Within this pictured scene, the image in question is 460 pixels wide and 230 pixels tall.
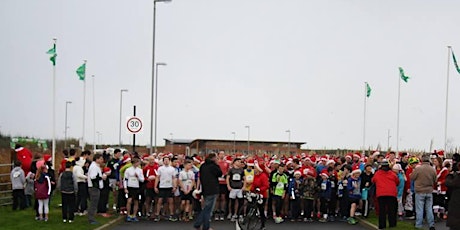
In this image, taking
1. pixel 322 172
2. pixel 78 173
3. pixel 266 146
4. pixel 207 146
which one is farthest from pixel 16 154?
pixel 266 146

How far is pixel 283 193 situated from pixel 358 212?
3.11m

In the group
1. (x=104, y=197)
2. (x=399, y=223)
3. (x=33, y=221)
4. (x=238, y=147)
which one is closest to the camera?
(x=33, y=221)

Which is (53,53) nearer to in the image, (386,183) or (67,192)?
(67,192)

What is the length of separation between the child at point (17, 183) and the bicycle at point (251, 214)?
7.86m

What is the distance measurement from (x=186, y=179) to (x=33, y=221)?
4927mm

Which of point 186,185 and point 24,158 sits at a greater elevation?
point 24,158

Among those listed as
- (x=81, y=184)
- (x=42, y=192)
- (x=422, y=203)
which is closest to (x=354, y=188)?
(x=422, y=203)

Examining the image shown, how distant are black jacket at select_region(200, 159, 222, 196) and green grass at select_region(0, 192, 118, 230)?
3.37m

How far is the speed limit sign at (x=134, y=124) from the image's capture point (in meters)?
24.9

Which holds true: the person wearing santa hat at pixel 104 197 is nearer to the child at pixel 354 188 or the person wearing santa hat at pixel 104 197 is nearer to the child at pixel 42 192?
the child at pixel 42 192

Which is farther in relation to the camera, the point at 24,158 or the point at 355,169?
the point at 24,158

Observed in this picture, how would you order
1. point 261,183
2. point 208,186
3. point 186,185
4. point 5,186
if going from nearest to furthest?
point 208,186 → point 261,183 → point 186,185 → point 5,186

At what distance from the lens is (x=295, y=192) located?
70.1 feet

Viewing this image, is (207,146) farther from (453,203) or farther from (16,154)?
(453,203)
